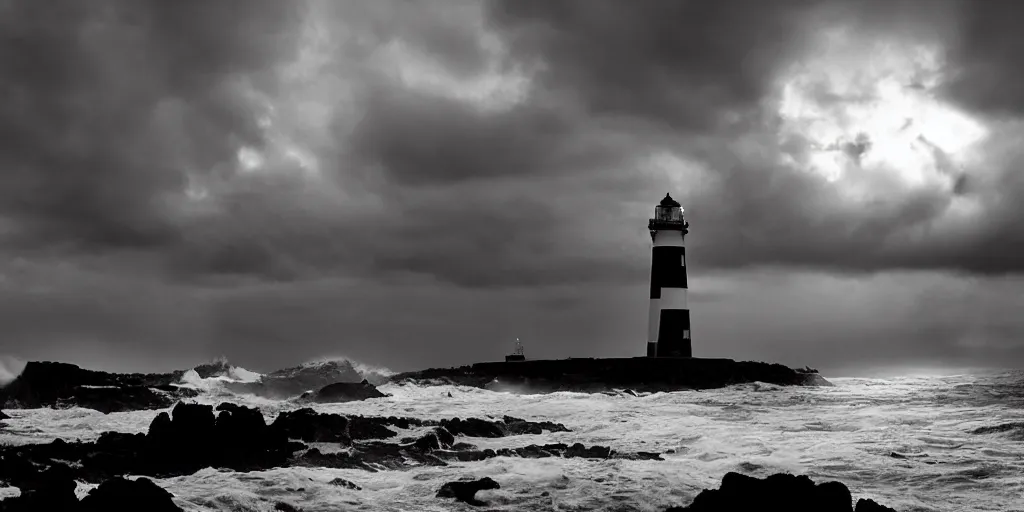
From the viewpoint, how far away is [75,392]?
90.4 ft

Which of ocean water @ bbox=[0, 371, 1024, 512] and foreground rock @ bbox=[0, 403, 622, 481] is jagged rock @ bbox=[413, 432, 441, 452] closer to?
foreground rock @ bbox=[0, 403, 622, 481]

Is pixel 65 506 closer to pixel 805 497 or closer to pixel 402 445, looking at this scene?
pixel 805 497

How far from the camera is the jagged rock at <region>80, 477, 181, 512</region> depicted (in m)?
8.82

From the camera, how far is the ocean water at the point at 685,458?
37.4 feet

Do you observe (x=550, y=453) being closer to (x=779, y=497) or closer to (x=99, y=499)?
(x=779, y=497)

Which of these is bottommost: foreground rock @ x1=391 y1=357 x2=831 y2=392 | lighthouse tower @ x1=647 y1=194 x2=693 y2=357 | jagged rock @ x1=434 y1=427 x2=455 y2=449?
jagged rock @ x1=434 y1=427 x2=455 y2=449

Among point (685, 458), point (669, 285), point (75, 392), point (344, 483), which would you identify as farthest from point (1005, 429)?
point (75, 392)

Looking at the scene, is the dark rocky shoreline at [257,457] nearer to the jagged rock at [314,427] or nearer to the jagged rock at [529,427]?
the jagged rock at [314,427]

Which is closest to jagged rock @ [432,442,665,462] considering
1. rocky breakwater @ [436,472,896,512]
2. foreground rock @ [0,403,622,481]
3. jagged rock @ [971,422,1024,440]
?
foreground rock @ [0,403,622,481]

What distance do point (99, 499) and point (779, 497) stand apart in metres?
6.18

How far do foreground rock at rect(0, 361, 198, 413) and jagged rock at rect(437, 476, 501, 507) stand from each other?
15.6 meters

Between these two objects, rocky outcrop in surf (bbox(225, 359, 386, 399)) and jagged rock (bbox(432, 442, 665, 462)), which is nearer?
jagged rock (bbox(432, 442, 665, 462))

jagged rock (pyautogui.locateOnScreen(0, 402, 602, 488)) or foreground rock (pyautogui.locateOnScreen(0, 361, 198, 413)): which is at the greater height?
foreground rock (pyautogui.locateOnScreen(0, 361, 198, 413))

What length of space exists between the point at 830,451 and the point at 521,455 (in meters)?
Result: 4.80
